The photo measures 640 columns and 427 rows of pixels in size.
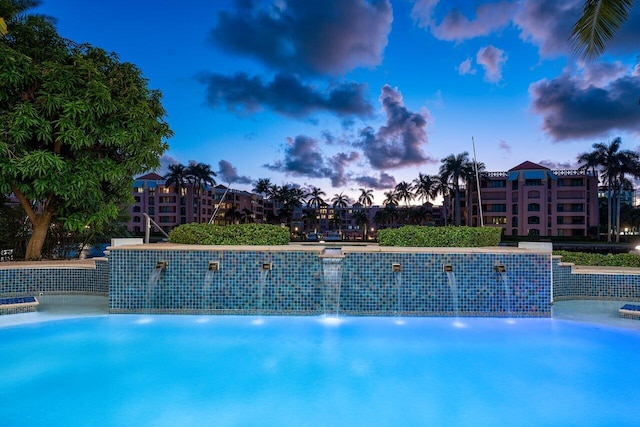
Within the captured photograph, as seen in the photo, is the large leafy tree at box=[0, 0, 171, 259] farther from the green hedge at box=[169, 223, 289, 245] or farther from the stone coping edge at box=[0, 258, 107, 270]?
the green hedge at box=[169, 223, 289, 245]

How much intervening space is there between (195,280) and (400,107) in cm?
2409

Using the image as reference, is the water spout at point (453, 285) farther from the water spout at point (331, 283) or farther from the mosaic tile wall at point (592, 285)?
the mosaic tile wall at point (592, 285)

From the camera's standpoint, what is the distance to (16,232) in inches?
545

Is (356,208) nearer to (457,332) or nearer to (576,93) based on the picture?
(576,93)

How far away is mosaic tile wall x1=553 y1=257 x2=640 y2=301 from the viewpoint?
9742 millimetres

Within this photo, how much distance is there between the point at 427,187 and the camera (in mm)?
67938

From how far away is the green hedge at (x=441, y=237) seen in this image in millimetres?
10172

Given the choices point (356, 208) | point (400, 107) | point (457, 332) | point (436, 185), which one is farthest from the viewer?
point (356, 208)

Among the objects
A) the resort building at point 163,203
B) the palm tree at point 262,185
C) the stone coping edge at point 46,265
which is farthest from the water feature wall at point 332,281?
the palm tree at point 262,185

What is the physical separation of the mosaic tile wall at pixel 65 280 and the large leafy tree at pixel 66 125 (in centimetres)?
181

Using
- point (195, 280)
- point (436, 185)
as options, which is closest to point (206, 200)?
point (436, 185)

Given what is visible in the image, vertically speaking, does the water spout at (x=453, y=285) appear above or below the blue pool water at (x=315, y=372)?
above

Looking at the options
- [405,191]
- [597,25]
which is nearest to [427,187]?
[405,191]

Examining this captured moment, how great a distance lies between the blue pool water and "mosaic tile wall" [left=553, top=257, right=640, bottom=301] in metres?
2.53
